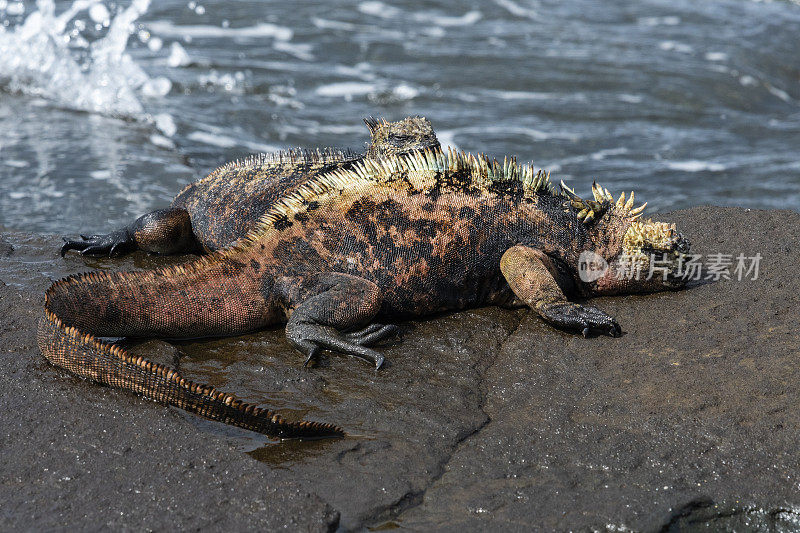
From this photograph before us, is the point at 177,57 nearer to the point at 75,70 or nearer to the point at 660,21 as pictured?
the point at 75,70

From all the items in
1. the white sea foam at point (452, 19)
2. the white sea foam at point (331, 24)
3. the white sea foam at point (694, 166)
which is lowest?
the white sea foam at point (694, 166)

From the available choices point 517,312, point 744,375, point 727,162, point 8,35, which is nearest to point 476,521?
point 744,375

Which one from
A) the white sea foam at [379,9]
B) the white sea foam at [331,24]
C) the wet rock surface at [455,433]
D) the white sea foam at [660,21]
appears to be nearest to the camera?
the wet rock surface at [455,433]

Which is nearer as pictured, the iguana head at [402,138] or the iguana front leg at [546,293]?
the iguana front leg at [546,293]

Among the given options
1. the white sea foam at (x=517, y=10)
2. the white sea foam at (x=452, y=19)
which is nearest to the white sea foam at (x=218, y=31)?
the white sea foam at (x=452, y=19)

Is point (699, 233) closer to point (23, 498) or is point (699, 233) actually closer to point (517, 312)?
point (517, 312)

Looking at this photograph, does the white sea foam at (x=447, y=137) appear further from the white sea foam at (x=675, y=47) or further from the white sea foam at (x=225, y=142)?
the white sea foam at (x=675, y=47)

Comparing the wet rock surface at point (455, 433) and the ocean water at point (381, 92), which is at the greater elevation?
the ocean water at point (381, 92)
